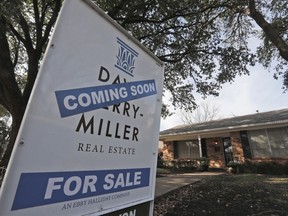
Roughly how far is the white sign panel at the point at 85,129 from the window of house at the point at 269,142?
14.9 meters

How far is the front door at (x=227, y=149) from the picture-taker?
16.8 meters

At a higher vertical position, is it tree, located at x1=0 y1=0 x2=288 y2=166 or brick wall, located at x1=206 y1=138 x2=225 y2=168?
tree, located at x1=0 y1=0 x2=288 y2=166

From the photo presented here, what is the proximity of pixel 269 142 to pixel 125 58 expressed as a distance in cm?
1548

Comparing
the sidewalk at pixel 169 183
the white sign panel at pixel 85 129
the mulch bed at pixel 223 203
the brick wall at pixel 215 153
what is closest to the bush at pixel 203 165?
the brick wall at pixel 215 153

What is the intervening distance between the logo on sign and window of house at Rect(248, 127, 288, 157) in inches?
598

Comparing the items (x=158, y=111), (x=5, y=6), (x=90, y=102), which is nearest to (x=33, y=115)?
(x=90, y=102)

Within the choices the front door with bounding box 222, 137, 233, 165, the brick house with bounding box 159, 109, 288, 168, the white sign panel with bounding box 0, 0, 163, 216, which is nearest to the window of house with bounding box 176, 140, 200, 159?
the brick house with bounding box 159, 109, 288, 168

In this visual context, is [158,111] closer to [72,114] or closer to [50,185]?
[72,114]

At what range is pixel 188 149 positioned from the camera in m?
20.0

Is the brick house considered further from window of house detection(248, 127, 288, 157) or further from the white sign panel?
the white sign panel

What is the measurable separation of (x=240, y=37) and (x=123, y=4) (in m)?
8.30

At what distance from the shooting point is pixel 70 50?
4.12 feet

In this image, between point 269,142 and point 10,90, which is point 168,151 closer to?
point 269,142

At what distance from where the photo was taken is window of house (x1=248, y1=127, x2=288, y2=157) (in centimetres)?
1368
